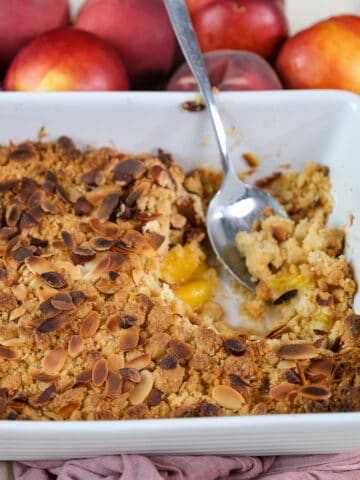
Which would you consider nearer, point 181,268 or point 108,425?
point 108,425

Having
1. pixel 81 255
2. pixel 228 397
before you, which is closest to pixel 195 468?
pixel 228 397

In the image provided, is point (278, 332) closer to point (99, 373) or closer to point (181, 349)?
point (181, 349)

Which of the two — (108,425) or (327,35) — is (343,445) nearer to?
(108,425)

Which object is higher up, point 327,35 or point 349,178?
point 327,35

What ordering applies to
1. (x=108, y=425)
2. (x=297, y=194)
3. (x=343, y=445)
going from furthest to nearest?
(x=297, y=194)
(x=343, y=445)
(x=108, y=425)

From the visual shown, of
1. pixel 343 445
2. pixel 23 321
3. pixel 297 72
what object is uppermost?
pixel 297 72

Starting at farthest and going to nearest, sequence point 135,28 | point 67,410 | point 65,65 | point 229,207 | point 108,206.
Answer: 1. point 135,28
2. point 65,65
3. point 229,207
4. point 108,206
5. point 67,410

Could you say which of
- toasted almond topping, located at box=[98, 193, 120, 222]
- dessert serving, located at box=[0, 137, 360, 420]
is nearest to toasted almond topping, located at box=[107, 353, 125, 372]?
dessert serving, located at box=[0, 137, 360, 420]

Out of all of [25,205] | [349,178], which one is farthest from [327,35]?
[25,205]
